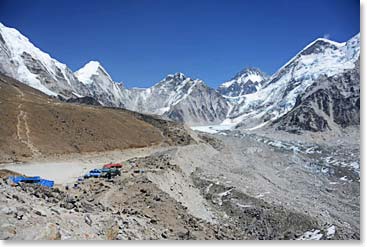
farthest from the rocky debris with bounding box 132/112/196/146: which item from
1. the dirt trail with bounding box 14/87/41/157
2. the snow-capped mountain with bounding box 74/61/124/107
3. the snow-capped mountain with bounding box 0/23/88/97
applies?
the snow-capped mountain with bounding box 74/61/124/107

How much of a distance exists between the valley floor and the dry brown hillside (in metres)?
1.69

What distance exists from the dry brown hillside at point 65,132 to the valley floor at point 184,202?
5.54ft

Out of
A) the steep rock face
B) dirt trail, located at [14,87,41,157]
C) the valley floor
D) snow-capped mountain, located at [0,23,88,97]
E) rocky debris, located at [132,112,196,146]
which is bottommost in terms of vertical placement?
the valley floor

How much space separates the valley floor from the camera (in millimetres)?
9438

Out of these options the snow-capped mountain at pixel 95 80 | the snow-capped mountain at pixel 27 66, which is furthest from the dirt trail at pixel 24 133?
the snow-capped mountain at pixel 95 80

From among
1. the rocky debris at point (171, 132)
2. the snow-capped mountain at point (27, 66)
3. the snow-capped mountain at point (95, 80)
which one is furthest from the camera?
the snow-capped mountain at point (95, 80)

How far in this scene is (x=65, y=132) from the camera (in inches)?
1347

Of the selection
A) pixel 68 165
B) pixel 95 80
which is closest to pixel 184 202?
pixel 68 165

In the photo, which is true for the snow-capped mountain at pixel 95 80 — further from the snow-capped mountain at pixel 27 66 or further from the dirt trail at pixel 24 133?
the dirt trail at pixel 24 133

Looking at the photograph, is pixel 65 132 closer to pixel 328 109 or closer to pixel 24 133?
pixel 24 133

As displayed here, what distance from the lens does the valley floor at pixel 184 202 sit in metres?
9.44

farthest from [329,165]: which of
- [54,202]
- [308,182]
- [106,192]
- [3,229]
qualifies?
[3,229]

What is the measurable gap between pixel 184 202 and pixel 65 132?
18.8 metres

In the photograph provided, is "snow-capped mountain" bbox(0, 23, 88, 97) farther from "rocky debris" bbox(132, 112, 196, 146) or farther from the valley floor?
the valley floor
